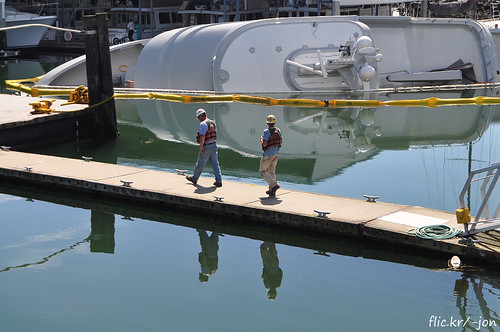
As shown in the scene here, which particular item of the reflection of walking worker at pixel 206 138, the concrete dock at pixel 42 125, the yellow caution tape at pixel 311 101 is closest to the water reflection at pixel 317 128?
the yellow caution tape at pixel 311 101

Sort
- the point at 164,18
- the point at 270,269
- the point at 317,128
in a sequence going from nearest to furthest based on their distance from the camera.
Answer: the point at 270,269
the point at 317,128
the point at 164,18

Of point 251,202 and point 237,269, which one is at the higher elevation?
point 251,202

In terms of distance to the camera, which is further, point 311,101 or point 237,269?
point 311,101

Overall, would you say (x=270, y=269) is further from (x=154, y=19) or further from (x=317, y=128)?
(x=154, y=19)

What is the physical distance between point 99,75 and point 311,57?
39.6ft

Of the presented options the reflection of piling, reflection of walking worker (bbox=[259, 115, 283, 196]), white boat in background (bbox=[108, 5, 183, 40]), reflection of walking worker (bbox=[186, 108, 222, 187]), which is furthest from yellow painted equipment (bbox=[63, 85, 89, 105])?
white boat in background (bbox=[108, 5, 183, 40])

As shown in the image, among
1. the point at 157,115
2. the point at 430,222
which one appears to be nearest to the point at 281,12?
the point at 157,115

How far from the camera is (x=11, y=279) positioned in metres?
11.0

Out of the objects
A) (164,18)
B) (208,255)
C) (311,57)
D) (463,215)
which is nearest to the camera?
(463,215)

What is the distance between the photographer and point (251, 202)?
13.4 m

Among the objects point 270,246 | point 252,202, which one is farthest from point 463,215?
point 252,202

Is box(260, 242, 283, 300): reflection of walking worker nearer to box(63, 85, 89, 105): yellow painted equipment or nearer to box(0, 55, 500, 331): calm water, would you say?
box(0, 55, 500, 331): calm water

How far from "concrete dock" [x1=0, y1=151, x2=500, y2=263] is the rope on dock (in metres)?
0.07

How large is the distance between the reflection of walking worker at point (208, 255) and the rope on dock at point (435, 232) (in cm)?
306
